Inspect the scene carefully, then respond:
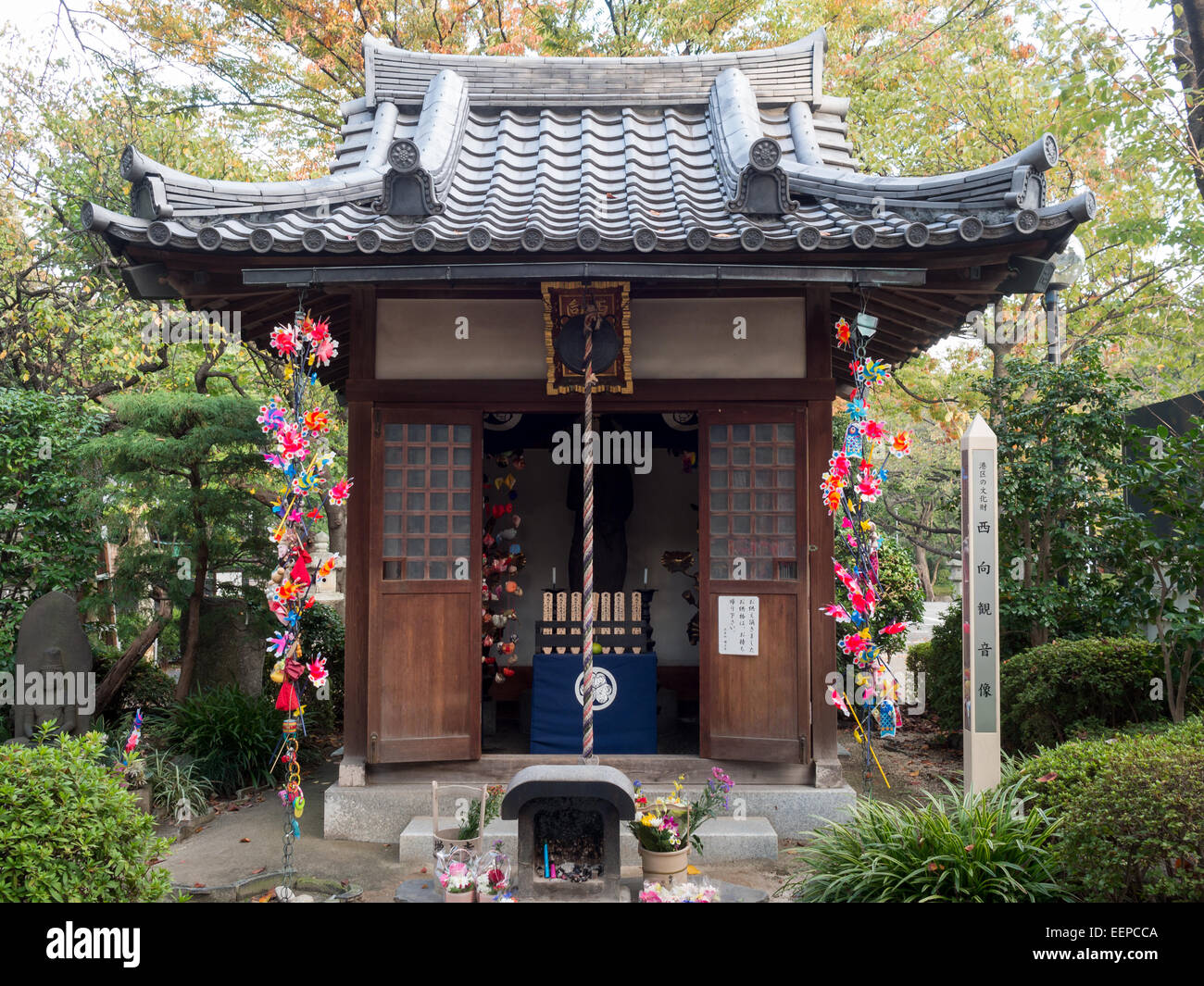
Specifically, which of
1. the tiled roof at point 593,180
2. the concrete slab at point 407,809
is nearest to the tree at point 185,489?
the tiled roof at point 593,180

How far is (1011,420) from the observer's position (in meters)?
10.6

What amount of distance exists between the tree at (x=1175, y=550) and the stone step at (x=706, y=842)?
355 centimetres

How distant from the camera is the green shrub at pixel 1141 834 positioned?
177 inches

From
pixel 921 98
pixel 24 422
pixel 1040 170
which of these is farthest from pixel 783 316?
pixel 921 98

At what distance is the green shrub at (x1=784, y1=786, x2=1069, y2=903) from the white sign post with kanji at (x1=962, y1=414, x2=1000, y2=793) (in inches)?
19.0

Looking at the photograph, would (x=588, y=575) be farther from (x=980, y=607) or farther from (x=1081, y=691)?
(x=1081, y=691)

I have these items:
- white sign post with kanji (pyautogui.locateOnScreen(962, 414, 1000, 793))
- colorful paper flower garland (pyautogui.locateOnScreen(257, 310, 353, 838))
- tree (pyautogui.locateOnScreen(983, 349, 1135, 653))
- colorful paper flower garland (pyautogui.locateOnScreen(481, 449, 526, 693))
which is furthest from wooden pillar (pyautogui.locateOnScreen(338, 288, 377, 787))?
tree (pyautogui.locateOnScreen(983, 349, 1135, 653))

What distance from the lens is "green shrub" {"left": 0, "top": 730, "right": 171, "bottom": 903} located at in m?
4.52

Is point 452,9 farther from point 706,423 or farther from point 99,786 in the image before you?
point 99,786

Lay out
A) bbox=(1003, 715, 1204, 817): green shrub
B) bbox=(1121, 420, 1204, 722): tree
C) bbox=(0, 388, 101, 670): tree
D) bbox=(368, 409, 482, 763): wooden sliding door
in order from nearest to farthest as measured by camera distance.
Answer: bbox=(1003, 715, 1204, 817): green shrub < bbox=(1121, 420, 1204, 722): tree < bbox=(368, 409, 482, 763): wooden sliding door < bbox=(0, 388, 101, 670): tree

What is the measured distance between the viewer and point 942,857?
5133 mm

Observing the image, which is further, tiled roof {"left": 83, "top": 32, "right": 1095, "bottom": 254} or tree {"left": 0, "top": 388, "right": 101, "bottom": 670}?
tree {"left": 0, "top": 388, "right": 101, "bottom": 670}

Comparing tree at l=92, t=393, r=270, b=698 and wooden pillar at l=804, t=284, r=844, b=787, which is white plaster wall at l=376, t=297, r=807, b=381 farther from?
tree at l=92, t=393, r=270, b=698

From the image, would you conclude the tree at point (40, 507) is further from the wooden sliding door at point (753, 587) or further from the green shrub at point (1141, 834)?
the green shrub at point (1141, 834)
